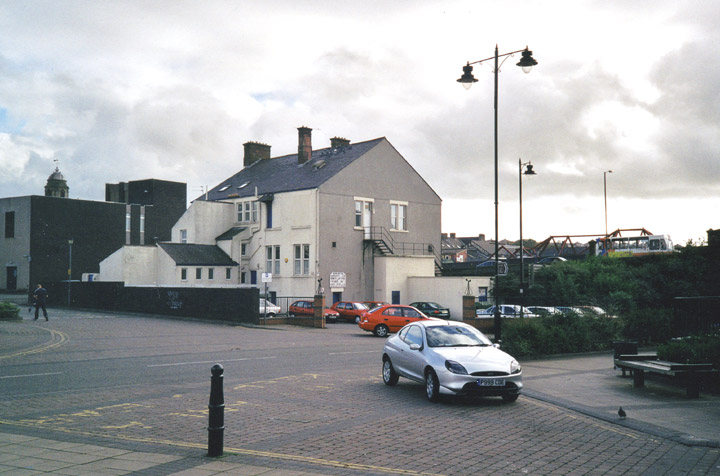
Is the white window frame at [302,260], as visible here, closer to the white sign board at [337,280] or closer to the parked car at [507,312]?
the white sign board at [337,280]

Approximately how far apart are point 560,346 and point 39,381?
48.1ft

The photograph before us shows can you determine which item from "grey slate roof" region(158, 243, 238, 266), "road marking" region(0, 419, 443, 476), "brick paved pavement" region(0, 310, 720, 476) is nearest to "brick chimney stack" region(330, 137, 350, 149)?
"grey slate roof" region(158, 243, 238, 266)

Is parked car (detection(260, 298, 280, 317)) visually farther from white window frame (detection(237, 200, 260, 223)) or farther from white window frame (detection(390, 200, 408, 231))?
white window frame (detection(390, 200, 408, 231))

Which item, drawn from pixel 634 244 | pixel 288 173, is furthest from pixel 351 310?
pixel 634 244

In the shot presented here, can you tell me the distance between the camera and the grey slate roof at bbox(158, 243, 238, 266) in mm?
47562

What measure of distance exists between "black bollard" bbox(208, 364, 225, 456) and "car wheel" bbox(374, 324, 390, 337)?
23.2m

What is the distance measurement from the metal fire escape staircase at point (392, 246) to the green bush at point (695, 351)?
113ft

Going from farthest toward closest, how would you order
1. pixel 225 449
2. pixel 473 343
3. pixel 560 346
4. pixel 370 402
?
pixel 560 346
pixel 473 343
pixel 370 402
pixel 225 449

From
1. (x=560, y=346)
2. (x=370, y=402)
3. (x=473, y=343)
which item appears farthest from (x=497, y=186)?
(x=370, y=402)

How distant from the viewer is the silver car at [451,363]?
37.7 feet

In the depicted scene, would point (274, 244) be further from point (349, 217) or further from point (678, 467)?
point (678, 467)

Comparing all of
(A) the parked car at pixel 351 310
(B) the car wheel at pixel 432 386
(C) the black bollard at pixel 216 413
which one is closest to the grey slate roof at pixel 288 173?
(A) the parked car at pixel 351 310

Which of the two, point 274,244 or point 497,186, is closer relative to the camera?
point 497,186

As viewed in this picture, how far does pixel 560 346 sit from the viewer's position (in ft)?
67.5
